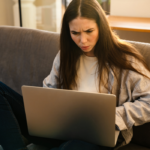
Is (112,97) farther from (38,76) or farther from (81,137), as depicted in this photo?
(38,76)

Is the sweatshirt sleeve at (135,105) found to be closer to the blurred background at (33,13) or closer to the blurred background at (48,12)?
the blurred background at (48,12)

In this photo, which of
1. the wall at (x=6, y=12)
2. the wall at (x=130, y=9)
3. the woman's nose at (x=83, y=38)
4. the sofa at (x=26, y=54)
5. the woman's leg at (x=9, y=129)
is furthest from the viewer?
the wall at (x=6, y=12)

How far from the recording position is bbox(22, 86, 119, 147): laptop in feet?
2.50

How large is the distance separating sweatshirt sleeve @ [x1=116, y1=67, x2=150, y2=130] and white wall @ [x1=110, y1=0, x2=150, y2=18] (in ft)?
4.71

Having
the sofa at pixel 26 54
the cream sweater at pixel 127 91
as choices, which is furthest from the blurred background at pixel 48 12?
the cream sweater at pixel 127 91

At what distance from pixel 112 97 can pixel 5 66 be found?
102cm

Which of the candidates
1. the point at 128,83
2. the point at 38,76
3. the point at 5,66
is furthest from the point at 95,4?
→ the point at 5,66

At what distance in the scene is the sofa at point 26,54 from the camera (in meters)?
1.40

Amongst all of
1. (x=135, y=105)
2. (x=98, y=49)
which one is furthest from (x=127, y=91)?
(x=98, y=49)

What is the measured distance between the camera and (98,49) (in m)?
1.08

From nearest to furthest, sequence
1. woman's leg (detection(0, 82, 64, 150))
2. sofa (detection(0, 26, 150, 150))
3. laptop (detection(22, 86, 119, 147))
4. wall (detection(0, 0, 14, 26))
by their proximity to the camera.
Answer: laptop (detection(22, 86, 119, 147)) < woman's leg (detection(0, 82, 64, 150)) < sofa (detection(0, 26, 150, 150)) < wall (detection(0, 0, 14, 26))

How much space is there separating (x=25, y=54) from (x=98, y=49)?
587 millimetres

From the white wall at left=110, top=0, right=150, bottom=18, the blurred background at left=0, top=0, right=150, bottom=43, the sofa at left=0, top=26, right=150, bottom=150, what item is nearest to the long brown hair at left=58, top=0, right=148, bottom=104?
the sofa at left=0, top=26, right=150, bottom=150

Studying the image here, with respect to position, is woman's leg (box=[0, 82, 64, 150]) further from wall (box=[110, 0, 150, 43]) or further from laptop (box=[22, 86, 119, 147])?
wall (box=[110, 0, 150, 43])
